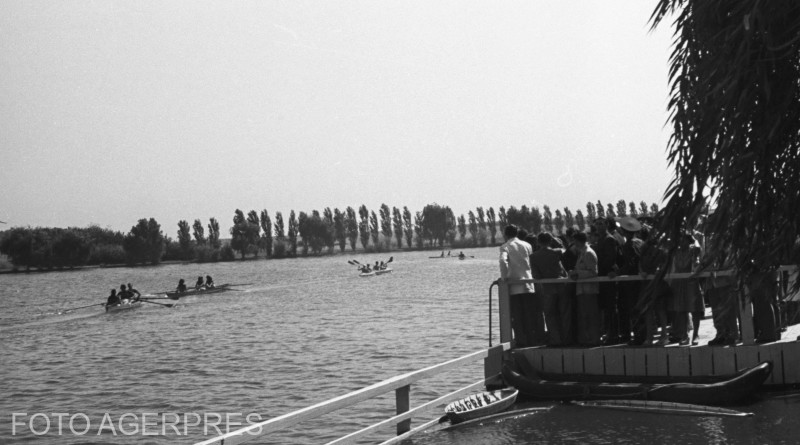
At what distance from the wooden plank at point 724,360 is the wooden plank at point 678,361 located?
365 mm

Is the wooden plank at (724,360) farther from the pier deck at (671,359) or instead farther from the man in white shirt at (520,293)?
the man in white shirt at (520,293)

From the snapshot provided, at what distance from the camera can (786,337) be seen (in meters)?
13.5

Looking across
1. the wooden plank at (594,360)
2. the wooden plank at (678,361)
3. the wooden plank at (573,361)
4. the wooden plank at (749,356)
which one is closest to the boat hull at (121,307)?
the wooden plank at (573,361)

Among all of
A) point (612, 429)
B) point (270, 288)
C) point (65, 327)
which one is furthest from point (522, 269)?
point (270, 288)

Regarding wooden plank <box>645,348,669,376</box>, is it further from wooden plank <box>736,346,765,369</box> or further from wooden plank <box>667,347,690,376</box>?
wooden plank <box>736,346,765,369</box>

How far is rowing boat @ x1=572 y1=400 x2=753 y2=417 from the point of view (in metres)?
10.7

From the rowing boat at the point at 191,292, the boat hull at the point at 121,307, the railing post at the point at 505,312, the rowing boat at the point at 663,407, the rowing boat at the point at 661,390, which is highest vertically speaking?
the railing post at the point at 505,312

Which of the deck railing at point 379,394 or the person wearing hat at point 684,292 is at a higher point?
the person wearing hat at point 684,292

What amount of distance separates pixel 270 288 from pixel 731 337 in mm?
80750

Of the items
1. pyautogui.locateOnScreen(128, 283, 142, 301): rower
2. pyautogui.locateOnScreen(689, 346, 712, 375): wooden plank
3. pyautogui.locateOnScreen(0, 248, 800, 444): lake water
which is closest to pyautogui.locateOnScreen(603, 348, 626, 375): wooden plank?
pyautogui.locateOnScreen(689, 346, 712, 375): wooden plank

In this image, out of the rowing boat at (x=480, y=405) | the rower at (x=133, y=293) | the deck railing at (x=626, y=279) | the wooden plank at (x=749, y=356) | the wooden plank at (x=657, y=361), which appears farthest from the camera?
the rower at (x=133, y=293)

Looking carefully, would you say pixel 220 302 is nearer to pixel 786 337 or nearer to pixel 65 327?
pixel 65 327

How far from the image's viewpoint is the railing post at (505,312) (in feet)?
43.8

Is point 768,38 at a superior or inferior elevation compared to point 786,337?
superior
